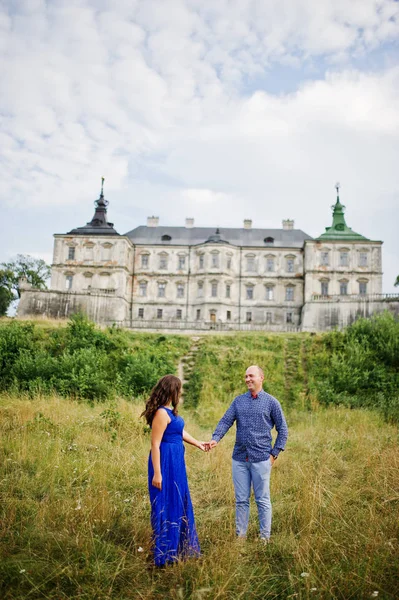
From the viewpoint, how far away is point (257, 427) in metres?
4.61

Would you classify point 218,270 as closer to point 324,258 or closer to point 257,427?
point 324,258

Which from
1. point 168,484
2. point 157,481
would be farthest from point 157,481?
point 168,484

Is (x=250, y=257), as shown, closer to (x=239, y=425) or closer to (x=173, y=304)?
(x=173, y=304)

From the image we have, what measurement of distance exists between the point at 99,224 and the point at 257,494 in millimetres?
42159

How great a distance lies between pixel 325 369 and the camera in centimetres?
1636

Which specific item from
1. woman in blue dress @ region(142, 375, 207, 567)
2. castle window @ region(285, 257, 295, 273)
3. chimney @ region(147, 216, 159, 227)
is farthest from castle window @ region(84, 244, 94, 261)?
woman in blue dress @ region(142, 375, 207, 567)

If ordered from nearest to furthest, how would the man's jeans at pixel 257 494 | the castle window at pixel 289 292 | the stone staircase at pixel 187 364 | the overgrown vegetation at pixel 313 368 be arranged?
the man's jeans at pixel 257 494, the overgrown vegetation at pixel 313 368, the stone staircase at pixel 187 364, the castle window at pixel 289 292

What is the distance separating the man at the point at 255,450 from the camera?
4531mm

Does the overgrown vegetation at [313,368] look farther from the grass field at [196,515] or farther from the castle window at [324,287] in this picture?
the castle window at [324,287]

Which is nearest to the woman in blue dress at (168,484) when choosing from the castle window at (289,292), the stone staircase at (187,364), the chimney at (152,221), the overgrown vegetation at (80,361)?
the overgrown vegetation at (80,361)

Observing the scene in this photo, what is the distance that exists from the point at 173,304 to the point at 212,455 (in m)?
35.7

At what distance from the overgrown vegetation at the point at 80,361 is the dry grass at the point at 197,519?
15.7ft

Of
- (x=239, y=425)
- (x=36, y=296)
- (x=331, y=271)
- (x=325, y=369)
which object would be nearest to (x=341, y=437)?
(x=239, y=425)

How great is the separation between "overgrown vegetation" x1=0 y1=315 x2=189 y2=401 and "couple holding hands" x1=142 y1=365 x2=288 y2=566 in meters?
7.77
